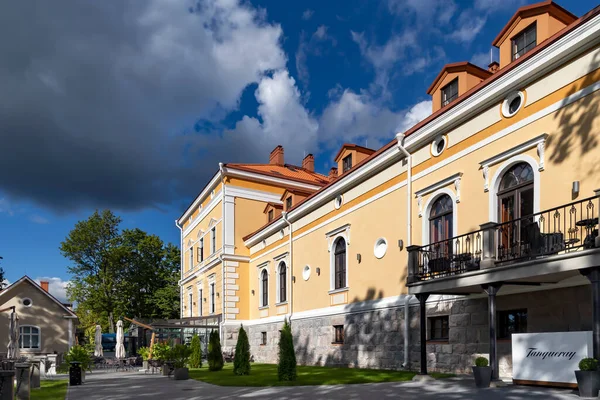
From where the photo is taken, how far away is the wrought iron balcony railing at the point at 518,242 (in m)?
9.77

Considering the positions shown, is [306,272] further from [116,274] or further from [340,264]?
[116,274]

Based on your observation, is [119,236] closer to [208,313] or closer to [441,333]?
[208,313]

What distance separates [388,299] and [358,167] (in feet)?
15.8

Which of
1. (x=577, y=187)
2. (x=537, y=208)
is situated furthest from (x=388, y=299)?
(x=577, y=187)

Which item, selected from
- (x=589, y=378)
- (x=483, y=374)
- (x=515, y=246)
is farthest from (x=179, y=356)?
(x=589, y=378)

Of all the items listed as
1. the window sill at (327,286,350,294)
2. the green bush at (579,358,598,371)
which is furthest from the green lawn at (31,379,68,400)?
the green bush at (579,358,598,371)

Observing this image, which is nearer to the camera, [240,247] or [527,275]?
[527,275]

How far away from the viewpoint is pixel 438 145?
15148 mm

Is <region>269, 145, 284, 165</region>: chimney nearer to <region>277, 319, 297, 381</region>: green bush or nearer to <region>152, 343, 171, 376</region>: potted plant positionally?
<region>152, 343, 171, 376</region>: potted plant

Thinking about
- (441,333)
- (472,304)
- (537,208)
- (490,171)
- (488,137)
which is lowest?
(441,333)

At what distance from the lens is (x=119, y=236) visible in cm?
4928

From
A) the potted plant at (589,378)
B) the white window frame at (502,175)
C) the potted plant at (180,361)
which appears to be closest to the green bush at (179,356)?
the potted plant at (180,361)

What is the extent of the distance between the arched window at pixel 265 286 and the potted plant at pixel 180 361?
32.7 ft

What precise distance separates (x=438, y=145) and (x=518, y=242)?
480cm
